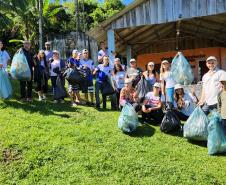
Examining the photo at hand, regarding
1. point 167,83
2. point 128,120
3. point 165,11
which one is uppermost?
point 165,11

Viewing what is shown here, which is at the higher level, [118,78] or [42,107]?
[118,78]

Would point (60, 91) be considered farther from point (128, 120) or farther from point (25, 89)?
point (128, 120)

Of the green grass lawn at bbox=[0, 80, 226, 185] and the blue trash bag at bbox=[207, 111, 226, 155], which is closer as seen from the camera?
the green grass lawn at bbox=[0, 80, 226, 185]

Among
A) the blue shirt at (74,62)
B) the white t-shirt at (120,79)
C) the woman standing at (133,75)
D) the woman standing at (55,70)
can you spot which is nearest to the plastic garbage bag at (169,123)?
the woman standing at (133,75)

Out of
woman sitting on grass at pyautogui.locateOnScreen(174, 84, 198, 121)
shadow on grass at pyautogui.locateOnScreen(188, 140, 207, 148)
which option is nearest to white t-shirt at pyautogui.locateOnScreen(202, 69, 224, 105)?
shadow on grass at pyautogui.locateOnScreen(188, 140, 207, 148)

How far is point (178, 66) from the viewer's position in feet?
37.6

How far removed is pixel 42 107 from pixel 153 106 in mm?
3005

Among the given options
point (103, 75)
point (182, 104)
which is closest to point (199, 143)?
point (182, 104)

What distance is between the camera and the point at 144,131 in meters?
9.94

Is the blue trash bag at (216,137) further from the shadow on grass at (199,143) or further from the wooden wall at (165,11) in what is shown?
the wooden wall at (165,11)

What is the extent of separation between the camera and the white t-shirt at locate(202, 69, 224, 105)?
888 cm

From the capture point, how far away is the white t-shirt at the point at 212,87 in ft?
29.1

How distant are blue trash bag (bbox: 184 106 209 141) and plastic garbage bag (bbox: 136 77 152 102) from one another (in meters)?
1.79

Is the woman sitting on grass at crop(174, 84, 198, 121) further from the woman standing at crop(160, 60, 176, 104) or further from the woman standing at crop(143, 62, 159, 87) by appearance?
the woman standing at crop(143, 62, 159, 87)
